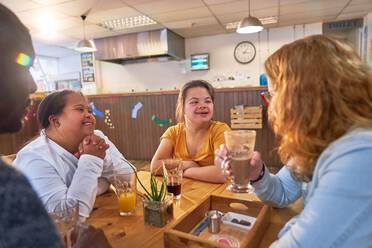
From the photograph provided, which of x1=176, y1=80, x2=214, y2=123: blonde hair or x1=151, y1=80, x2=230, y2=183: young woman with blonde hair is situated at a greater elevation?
x1=176, y1=80, x2=214, y2=123: blonde hair

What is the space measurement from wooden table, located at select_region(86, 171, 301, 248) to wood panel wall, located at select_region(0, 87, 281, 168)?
2.99 meters

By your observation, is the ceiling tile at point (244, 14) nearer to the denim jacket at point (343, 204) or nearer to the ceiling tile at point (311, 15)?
the ceiling tile at point (311, 15)

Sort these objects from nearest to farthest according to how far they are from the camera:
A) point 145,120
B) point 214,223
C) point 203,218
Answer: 1. point 214,223
2. point 203,218
3. point 145,120

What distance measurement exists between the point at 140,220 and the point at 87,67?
7855 mm

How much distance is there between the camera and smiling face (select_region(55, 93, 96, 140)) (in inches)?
52.9

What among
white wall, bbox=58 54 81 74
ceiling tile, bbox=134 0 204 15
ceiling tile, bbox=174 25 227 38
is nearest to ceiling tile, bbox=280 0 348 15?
ceiling tile, bbox=174 25 227 38

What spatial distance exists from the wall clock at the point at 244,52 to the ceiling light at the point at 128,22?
240 cm

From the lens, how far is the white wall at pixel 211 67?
639cm

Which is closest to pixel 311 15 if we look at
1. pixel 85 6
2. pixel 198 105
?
pixel 85 6

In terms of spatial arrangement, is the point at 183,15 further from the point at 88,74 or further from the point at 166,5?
the point at 88,74

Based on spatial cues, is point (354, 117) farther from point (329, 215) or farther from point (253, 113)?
point (253, 113)

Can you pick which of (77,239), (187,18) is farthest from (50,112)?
(187,18)

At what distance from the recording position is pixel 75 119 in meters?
1.35

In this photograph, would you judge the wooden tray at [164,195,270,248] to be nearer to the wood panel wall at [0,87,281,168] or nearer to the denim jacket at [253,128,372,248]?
the denim jacket at [253,128,372,248]
